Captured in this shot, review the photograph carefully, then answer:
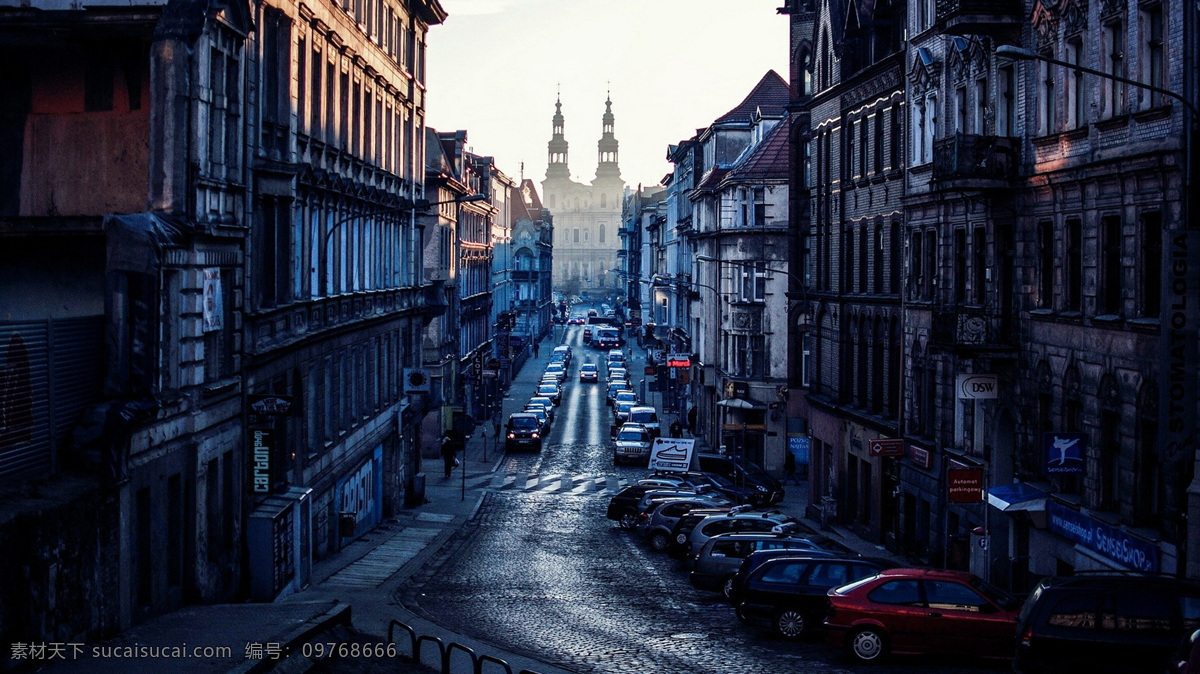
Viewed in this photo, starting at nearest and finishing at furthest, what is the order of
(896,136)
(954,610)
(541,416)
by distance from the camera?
(954,610) < (896,136) < (541,416)

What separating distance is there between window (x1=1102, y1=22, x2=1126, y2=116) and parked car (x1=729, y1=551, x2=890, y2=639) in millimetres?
9314

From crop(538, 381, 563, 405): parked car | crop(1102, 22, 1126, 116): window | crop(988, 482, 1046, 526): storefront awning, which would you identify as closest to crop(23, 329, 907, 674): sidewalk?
crop(988, 482, 1046, 526): storefront awning

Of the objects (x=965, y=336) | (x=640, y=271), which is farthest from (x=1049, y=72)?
(x=640, y=271)

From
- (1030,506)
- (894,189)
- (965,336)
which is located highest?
(894,189)

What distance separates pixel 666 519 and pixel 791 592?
14.7 meters

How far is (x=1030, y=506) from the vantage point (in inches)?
1113

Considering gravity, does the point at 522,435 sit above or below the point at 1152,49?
below

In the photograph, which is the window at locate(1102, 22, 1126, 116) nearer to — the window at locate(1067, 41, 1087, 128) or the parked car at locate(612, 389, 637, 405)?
the window at locate(1067, 41, 1087, 128)

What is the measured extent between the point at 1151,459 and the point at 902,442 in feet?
47.1

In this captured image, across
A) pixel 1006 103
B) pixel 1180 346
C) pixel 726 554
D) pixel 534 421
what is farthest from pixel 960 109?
pixel 534 421

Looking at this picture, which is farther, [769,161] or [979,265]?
[769,161]

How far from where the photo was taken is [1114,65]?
25.2m

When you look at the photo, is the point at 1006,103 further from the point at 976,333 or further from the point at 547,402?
the point at 547,402

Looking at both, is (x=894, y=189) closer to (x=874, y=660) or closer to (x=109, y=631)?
(x=874, y=660)
